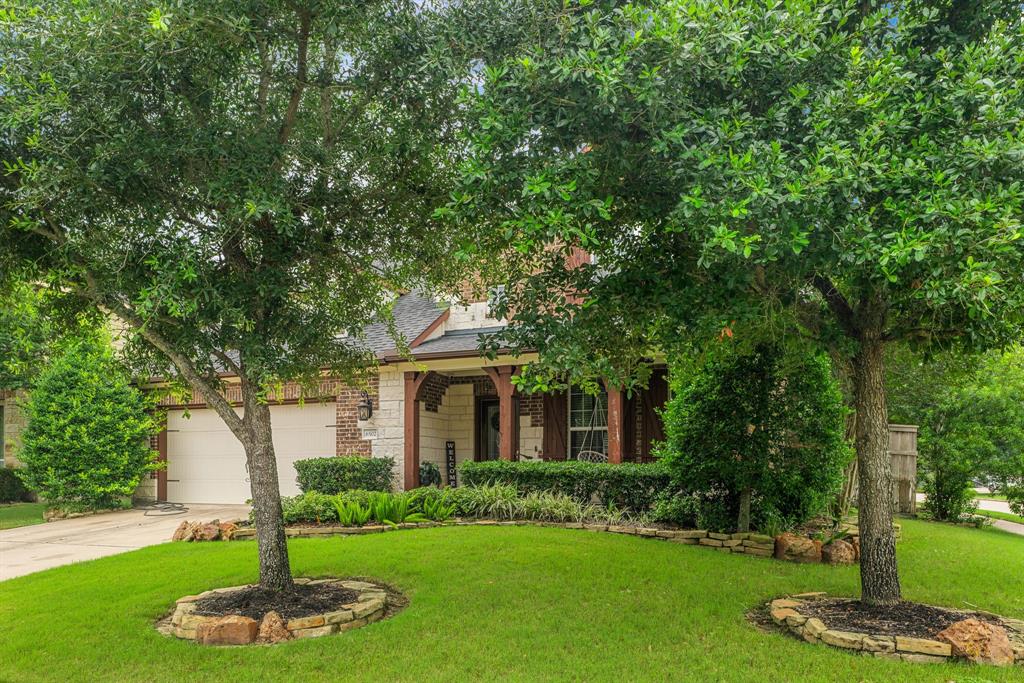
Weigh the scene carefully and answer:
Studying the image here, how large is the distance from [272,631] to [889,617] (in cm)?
475

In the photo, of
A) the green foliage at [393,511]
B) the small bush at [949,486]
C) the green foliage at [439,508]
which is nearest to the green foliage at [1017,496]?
the small bush at [949,486]

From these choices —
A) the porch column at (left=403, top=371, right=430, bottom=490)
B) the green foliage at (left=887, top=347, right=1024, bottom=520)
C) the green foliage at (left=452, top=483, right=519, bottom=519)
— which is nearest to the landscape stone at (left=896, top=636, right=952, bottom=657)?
the green foliage at (left=452, top=483, right=519, bottom=519)

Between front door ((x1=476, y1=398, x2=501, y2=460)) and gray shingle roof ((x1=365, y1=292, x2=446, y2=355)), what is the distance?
2064 millimetres

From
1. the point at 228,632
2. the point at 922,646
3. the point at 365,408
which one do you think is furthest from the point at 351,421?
the point at 922,646

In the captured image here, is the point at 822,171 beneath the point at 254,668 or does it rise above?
above

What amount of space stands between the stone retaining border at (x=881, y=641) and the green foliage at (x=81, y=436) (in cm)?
1276

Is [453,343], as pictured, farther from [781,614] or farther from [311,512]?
[781,614]

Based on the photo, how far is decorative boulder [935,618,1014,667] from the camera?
16.7 feet

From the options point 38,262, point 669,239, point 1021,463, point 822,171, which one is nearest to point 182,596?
point 38,262

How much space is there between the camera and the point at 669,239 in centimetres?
584

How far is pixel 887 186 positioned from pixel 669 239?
1692 mm

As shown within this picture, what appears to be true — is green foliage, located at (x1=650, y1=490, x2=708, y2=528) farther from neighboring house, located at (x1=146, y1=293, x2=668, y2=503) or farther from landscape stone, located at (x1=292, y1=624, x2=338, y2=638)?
landscape stone, located at (x1=292, y1=624, x2=338, y2=638)

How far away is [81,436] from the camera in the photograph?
1452 cm

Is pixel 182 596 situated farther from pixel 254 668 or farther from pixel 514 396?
pixel 514 396
